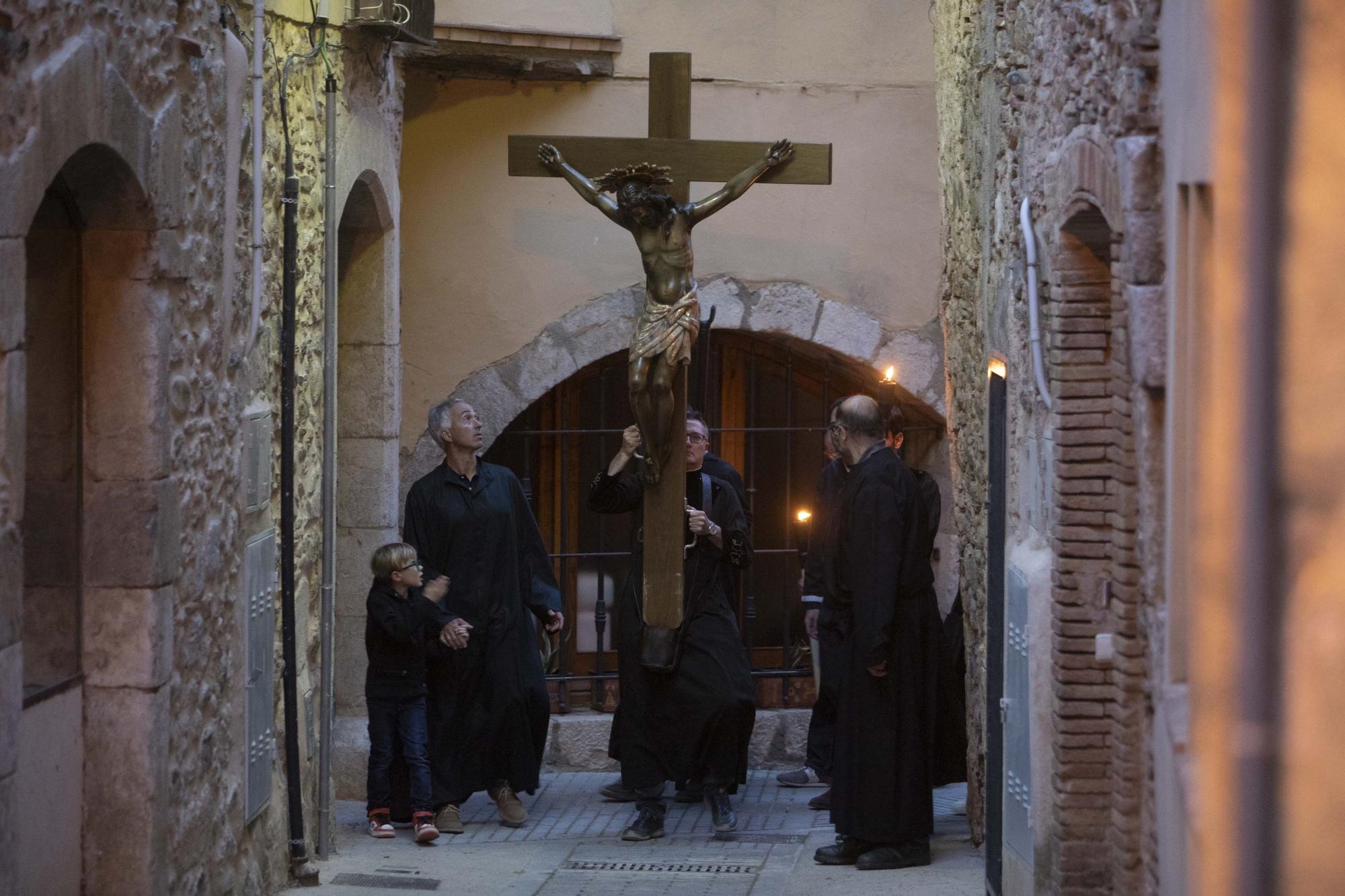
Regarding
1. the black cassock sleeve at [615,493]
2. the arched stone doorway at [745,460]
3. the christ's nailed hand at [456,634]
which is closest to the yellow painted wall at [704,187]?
the arched stone doorway at [745,460]

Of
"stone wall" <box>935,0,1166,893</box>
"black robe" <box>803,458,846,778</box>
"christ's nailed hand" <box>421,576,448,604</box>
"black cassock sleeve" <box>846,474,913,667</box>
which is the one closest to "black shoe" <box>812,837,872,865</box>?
"black cassock sleeve" <box>846,474,913,667</box>

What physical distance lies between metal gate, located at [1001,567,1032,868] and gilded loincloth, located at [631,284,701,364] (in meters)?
1.85

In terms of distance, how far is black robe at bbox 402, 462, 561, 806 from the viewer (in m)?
7.79

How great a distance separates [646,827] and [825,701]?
1198 mm

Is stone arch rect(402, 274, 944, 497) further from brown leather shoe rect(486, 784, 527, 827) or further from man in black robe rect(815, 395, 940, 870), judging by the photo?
man in black robe rect(815, 395, 940, 870)

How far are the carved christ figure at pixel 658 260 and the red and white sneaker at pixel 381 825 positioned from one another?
1.83 meters

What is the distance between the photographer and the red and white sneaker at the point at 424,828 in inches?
288

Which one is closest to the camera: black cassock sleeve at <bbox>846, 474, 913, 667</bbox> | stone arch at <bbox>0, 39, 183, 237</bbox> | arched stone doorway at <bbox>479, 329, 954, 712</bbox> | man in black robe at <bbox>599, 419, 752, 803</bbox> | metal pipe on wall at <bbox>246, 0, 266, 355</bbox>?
stone arch at <bbox>0, 39, 183, 237</bbox>

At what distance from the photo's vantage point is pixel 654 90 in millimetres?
7133

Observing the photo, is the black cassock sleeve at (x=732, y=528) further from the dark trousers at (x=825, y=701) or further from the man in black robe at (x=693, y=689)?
the dark trousers at (x=825, y=701)

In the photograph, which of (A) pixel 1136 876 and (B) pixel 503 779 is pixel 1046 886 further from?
(B) pixel 503 779

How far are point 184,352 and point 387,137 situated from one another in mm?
3452

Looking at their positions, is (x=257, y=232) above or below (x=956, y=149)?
below

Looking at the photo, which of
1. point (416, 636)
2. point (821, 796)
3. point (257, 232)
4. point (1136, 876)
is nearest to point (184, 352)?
point (257, 232)
